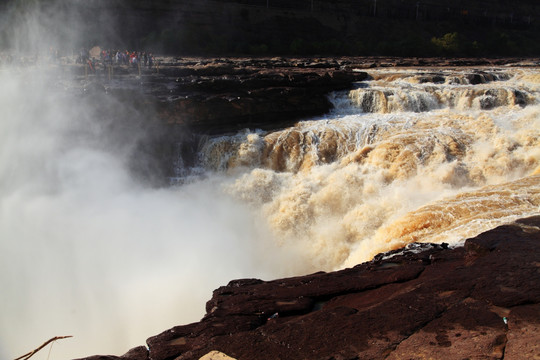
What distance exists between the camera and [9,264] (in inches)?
402

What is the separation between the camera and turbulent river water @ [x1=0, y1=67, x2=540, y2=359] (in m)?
9.10

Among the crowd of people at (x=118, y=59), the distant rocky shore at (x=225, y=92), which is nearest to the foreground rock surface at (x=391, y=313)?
the distant rocky shore at (x=225, y=92)

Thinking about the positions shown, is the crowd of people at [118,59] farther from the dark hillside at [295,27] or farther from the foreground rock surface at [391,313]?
the foreground rock surface at [391,313]

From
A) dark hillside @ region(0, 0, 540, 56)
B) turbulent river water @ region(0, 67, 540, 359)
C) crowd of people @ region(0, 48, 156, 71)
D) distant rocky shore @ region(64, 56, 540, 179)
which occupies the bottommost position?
turbulent river water @ region(0, 67, 540, 359)

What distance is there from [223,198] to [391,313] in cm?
841

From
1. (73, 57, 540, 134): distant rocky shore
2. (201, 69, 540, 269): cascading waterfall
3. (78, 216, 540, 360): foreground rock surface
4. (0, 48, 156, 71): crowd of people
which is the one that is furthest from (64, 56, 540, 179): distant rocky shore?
(78, 216, 540, 360): foreground rock surface

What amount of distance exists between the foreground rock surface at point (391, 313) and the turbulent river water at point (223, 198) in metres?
1.33

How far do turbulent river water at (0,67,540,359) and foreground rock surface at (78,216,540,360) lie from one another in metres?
1.33

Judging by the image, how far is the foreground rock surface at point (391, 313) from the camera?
512 centimetres

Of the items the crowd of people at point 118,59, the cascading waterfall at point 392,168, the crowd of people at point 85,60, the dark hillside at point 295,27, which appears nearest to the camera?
the cascading waterfall at point 392,168

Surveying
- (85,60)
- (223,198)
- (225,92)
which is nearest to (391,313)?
(223,198)

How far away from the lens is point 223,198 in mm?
13570

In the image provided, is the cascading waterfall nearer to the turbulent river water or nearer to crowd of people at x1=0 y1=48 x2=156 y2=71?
the turbulent river water

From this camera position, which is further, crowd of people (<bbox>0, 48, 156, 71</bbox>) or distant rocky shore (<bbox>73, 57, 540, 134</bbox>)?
crowd of people (<bbox>0, 48, 156, 71</bbox>)
